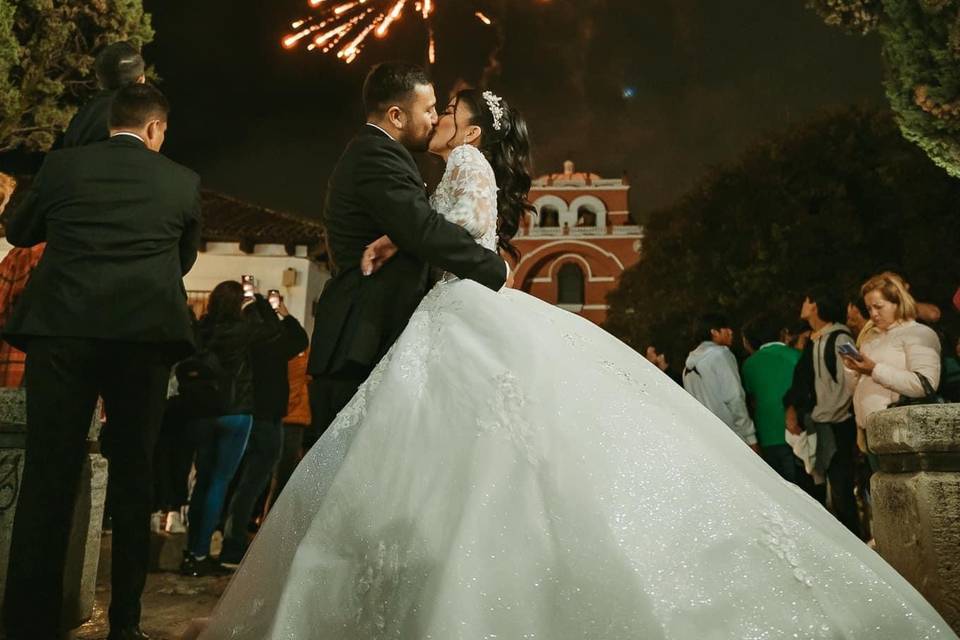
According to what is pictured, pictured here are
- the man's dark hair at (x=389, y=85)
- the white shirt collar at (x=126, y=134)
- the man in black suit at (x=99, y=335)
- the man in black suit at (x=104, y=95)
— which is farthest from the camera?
the man in black suit at (x=104, y=95)

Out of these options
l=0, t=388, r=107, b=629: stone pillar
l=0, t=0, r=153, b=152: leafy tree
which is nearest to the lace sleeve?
l=0, t=388, r=107, b=629: stone pillar

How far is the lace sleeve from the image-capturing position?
2.81 meters

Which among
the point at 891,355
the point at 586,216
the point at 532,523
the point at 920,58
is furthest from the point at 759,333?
the point at 586,216

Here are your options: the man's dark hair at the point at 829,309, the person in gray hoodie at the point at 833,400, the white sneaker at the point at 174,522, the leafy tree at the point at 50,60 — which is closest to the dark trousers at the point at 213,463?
the white sneaker at the point at 174,522

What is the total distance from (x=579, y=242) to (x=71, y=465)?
45755 mm

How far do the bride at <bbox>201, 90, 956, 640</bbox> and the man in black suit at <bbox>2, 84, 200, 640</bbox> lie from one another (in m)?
0.63

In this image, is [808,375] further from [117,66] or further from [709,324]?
[117,66]

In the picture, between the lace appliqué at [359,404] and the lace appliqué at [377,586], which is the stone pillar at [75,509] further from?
the lace appliqué at [377,586]

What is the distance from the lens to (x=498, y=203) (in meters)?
3.31

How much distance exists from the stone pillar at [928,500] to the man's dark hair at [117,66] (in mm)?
3812


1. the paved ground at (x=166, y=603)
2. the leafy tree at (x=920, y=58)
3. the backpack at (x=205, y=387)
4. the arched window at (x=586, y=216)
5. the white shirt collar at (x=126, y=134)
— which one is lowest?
the paved ground at (x=166, y=603)

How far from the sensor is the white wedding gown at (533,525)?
212cm

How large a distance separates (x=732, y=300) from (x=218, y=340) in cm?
2123

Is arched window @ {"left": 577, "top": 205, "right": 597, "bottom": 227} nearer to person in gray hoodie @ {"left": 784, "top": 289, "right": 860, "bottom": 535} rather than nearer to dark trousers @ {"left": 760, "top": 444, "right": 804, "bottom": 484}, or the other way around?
dark trousers @ {"left": 760, "top": 444, "right": 804, "bottom": 484}
